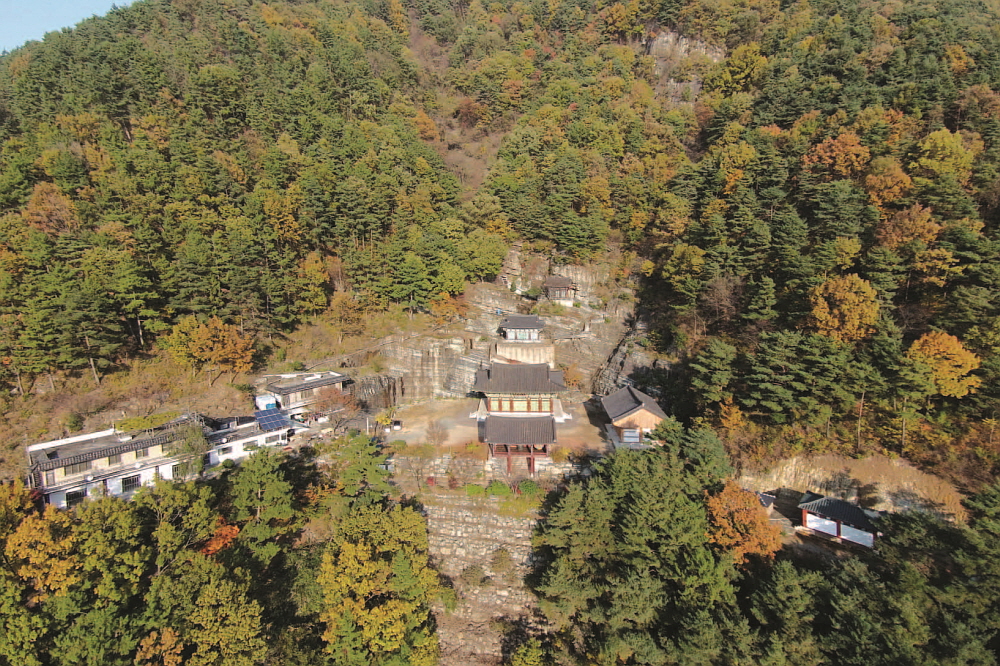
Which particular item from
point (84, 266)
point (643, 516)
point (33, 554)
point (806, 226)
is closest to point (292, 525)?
point (33, 554)

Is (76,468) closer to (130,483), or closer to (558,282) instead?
(130,483)

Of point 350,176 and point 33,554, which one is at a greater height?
point 350,176

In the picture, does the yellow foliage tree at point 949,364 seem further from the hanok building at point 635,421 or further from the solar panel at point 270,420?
the solar panel at point 270,420

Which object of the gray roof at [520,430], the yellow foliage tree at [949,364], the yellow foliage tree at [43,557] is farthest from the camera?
the gray roof at [520,430]

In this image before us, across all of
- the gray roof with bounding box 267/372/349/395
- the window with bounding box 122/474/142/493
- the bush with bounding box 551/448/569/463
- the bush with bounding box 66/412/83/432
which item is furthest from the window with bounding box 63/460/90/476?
the bush with bounding box 551/448/569/463

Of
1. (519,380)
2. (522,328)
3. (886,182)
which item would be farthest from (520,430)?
(886,182)

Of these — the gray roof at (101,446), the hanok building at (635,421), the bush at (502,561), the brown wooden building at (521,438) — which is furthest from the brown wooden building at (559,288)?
the gray roof at (101,446)

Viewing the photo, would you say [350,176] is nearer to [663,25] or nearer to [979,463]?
[979,463]
